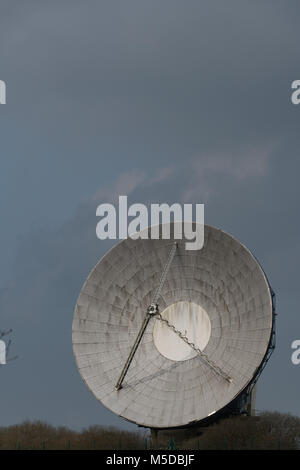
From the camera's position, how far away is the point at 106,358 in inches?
3760

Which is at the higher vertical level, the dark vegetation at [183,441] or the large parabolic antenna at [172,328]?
the large parabolic antenna at [172,328]

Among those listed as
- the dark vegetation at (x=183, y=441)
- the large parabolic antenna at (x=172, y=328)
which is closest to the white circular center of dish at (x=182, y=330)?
the large parabolic antenna at (x=172, y=328)

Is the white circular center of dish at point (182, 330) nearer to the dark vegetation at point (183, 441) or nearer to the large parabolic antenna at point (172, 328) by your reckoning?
the large parabolic antenna at point (172, 328)

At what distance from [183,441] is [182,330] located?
28.2 feet

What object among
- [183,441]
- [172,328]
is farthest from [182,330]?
[183,441]

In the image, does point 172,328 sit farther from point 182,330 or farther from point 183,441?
point 183,441

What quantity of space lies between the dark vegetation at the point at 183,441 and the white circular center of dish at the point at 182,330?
20.4 feet

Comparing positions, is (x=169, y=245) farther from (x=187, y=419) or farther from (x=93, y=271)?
(x=187, y=419)

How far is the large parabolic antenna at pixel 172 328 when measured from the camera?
8969 centimetres

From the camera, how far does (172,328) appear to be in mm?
94938

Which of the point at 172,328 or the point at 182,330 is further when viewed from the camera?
the point at 172,328
